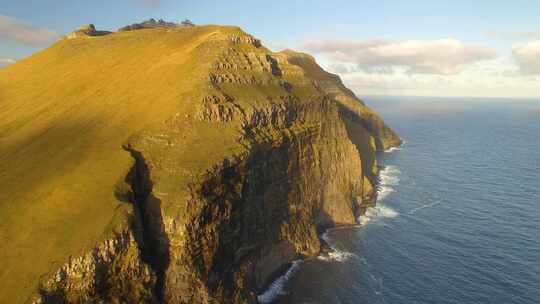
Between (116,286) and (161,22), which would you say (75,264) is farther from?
(161,22)

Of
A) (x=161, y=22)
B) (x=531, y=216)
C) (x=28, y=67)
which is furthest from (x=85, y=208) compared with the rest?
(x=161, y=22)

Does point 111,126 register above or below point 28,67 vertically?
below

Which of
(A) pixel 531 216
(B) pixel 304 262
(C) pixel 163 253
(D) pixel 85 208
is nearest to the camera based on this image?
(D) pixel 85 208

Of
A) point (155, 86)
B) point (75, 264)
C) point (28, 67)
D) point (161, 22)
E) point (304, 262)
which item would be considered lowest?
point (304, 262)

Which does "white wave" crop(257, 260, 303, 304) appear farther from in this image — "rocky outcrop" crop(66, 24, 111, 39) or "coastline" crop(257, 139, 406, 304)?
"rocky outcrop" crop(66, 24, 111, 39)

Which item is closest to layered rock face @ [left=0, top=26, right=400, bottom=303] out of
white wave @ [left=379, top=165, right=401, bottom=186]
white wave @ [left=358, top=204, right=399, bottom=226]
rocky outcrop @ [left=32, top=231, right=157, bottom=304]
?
rocky outcrop @ [left=32, top=231, right=157, bottom=304]

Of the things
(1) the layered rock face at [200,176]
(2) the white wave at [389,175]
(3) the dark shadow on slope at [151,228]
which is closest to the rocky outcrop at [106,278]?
(1) the layered rock face at [200,176]

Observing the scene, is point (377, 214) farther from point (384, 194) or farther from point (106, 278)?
point (106, 278)

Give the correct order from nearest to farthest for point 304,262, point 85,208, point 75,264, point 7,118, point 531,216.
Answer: point 75,264, point 85,208, point 304,262, point 7,118, point 531,216
